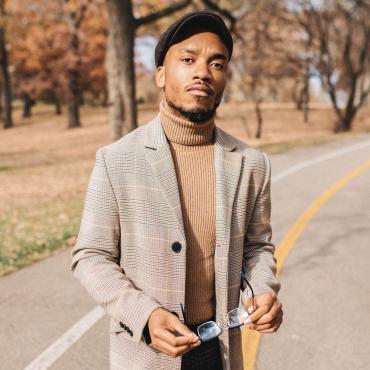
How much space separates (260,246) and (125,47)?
9.41 meters

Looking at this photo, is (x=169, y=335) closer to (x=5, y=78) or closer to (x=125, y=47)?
(x=125, y=47)

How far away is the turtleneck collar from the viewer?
1.96 m

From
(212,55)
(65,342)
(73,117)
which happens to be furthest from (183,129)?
(73,117)

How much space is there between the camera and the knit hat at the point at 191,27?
188 centimetres

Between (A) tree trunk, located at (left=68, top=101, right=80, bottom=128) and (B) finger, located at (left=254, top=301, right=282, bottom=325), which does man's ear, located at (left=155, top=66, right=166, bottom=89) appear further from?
(A) tree trunk, located at (left=68, top=101, right=80, bottom=128)

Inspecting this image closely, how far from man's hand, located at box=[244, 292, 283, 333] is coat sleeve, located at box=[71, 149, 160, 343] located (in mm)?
378

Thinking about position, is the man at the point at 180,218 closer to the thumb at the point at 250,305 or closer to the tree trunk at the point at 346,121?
the thumb at the point at 250,305

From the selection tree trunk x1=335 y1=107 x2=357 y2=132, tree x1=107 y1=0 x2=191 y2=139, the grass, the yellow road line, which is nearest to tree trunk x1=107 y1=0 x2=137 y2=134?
tree x1=107 y1=0 x2=191 y2=139

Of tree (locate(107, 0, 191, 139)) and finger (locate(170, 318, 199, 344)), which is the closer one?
finger (locate(170, 318, 199, 344))

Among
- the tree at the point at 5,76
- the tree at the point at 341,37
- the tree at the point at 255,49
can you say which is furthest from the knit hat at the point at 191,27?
the tree at the point at 5,76

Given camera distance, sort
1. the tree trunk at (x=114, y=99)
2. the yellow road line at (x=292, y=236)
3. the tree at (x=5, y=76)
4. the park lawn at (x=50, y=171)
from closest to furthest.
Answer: the yellow road line at (x=292, y=236) → the park lawn at (x=50, y=171) → the tree trunk at (x=114, y=99) → the tree at (x=5, y=76)

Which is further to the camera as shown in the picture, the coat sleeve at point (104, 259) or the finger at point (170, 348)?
the coat sleeve at point (104, 259)

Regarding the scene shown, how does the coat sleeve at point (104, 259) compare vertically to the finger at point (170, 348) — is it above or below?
above

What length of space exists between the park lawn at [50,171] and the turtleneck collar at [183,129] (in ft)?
15.1
